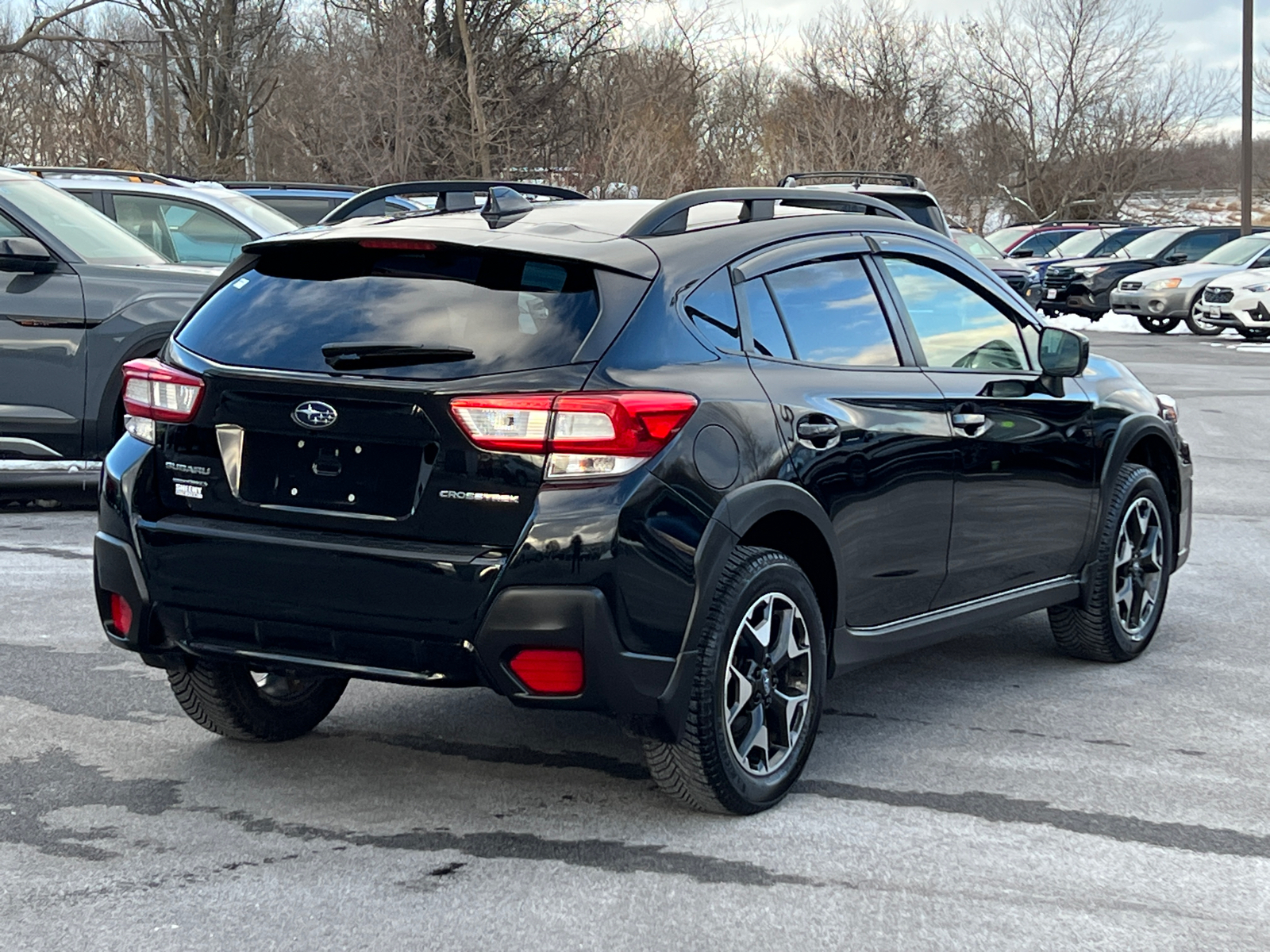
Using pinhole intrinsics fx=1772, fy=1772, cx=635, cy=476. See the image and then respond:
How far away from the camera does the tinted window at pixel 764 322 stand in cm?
477

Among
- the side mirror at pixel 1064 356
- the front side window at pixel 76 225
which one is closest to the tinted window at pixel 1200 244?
the front side window at pixel 76 225

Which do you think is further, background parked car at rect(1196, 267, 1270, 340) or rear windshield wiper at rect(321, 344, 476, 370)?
background parked car at rect(1196, 267, 1270, 340)

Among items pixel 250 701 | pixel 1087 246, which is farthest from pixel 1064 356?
pixel 1087 246

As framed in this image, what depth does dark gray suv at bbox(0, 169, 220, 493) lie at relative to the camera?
9.48 m

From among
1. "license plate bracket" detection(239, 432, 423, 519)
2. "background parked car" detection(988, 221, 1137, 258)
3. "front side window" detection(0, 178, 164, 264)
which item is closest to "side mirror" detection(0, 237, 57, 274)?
"front side window" detection(0, 178, 164, 264)

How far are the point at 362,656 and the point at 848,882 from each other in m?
1.26

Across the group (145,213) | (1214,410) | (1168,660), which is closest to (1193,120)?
(1214,410)

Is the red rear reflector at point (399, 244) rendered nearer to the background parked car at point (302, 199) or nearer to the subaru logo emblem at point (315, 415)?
the subaru logo emblem at point (315, 415)

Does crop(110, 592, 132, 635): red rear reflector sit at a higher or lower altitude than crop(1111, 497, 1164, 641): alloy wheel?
higher

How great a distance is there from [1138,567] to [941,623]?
1.43m

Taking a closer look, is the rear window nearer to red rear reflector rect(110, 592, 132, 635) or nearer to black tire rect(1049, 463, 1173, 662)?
red rear reflector rect(110, 592, 132, 635)

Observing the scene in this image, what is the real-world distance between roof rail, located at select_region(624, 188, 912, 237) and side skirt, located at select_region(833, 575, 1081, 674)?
122 centimetres

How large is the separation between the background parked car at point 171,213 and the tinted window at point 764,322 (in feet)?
26.9

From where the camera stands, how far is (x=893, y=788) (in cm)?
482
